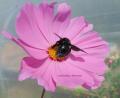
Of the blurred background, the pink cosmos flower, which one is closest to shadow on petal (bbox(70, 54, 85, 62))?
the pink cosmos flower

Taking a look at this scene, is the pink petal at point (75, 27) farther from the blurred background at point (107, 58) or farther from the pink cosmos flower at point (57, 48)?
the blurred background at point (107, 58)

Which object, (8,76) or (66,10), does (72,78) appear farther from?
(8,76)

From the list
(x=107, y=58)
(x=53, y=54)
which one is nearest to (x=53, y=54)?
(x=53, y=54)

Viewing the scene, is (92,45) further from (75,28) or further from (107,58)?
(107,58)

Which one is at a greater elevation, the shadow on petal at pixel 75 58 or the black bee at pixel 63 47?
the black bee at pixel 63 47

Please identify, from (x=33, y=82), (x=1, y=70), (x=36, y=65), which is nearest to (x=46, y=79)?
(x=36, y=65)

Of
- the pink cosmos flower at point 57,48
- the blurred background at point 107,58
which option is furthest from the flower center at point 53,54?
the blurred background at point 107,58
